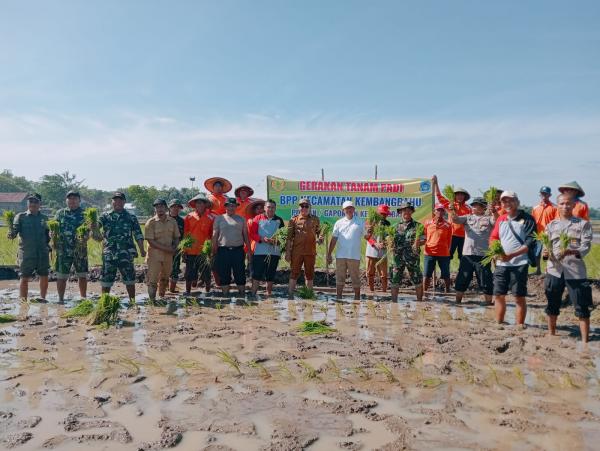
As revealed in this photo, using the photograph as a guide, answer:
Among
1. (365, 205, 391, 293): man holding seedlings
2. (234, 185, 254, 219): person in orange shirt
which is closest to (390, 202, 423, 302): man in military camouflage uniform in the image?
(365, 205, 391, 293): man holding seedlings

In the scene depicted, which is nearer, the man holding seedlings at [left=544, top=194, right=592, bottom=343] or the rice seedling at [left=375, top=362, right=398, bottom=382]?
the rice seedling at [left=375, top=362, right=398, bottom=382]

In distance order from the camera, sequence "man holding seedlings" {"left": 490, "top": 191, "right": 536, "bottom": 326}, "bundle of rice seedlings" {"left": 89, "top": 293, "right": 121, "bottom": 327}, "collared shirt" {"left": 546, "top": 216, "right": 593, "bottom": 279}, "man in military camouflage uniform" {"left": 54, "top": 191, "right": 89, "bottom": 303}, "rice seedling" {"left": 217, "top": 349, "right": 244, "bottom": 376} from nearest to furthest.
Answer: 1. "rice seedling" {"left": 217, "top": 349, "right": 244, "bottom": 376}
2. "collared shirt" {"left": 546, "top": 216, "right": 593, "bottom": 279}
3. "bundle of rice seedlings" {"left": 89, "top": 293, "right": 121, "bottom": 327}
4. "man holding seedlings" {"left": 490, "top": 191, "right": 536, "bottom": 326}
5. "man in military camouflage uniform" {"left": 54, "top": 191, "right": 89, "bottom": 303}

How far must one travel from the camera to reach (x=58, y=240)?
7.88 meters

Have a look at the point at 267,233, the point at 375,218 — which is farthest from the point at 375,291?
the point at 267,233

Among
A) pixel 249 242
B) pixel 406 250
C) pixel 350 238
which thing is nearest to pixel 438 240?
pixel 406 250

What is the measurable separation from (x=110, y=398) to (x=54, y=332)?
2.43 meters

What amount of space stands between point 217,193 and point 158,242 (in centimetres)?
208

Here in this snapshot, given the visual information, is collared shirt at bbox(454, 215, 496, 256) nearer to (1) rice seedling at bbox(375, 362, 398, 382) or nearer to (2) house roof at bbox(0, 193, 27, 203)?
(1) rice seedling at bbox(375, 362, 398, 382)

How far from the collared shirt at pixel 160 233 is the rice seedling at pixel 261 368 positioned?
3587mm

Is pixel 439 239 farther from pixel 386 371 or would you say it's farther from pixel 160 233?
pixel 160 233

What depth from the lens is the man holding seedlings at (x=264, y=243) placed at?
841cm

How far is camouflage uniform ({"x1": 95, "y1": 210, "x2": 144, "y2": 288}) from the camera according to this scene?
24.8 feet

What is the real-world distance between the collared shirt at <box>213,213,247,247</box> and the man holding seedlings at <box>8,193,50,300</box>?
270 centimetres

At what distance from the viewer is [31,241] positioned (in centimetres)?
771
